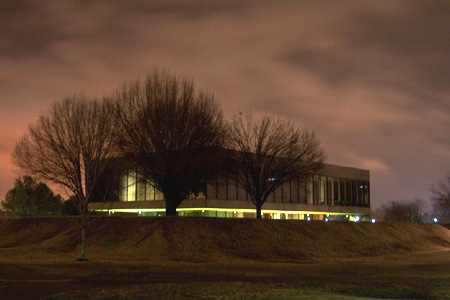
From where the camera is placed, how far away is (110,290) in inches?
755

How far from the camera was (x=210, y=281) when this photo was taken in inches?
922

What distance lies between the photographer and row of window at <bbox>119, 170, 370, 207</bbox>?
64125 millimetres

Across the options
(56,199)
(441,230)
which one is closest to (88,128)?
(56,199)

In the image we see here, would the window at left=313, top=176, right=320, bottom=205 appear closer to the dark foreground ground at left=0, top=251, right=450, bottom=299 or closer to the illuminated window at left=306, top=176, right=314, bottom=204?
the illuminated window at left=306, top=176, right=314, bottom=204

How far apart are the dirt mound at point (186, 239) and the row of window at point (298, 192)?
39.3ft

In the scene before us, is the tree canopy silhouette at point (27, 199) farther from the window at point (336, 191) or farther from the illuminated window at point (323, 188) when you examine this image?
the window at point (336, 191)

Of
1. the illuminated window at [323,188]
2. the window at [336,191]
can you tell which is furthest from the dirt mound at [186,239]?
the window at [336,191]

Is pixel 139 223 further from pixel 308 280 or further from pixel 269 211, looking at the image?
pixel 269 211

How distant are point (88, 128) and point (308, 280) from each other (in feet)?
56.9

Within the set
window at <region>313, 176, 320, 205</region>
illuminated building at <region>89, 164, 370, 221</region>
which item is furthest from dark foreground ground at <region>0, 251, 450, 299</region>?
window at <region>313, 176, 320, 205</region>

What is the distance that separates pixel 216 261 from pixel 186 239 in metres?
4.66

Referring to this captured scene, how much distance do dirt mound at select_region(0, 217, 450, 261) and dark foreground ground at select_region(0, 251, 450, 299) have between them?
5.53 m

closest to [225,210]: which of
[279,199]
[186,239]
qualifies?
[279,199]

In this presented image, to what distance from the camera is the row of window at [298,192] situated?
64.1m
